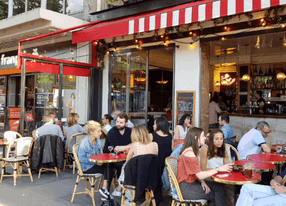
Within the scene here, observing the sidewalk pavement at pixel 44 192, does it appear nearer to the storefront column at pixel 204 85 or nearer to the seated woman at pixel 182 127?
the seated woman at pixel 182 127

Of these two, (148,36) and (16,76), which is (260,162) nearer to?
(148,36)

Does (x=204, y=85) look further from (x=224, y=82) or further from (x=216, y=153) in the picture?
(x=224, y=82)

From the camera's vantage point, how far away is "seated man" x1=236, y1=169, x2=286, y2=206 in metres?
3.15

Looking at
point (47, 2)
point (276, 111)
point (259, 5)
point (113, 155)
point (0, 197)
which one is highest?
point (47, 2)

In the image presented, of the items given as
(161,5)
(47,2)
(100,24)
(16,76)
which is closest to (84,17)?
(47,2)

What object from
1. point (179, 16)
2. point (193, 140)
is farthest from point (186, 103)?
point (193, 140)

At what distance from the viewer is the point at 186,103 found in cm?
776

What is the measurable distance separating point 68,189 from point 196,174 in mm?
3236

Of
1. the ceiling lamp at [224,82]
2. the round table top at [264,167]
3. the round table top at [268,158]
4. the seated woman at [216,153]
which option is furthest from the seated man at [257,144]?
the ceiling lamp at [224,82]

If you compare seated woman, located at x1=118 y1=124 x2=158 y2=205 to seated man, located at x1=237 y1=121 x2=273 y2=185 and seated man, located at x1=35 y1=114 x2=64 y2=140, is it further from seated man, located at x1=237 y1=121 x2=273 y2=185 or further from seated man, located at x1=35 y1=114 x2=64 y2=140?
seated man, located at x1=35 y1=114 x2=64 y2=140

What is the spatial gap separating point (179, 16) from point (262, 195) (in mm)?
4099

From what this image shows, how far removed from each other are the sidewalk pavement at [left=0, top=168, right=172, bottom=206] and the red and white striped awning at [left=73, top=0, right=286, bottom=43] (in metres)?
3.63

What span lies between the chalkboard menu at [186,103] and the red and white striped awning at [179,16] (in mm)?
2201

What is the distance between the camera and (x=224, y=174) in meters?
3.54
